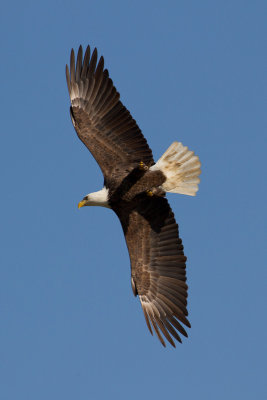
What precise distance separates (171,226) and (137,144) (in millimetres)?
1095

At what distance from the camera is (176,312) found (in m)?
9.11

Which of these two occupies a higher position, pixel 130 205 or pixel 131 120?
pixel 131 120

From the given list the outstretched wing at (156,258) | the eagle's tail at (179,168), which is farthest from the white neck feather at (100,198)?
the eagle's tail at (179,168)

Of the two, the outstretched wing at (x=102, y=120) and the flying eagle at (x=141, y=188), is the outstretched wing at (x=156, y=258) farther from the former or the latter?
the outstretched wing at (x=102, y=120)

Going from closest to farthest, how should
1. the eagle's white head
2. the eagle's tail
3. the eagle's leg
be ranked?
the eagle's leg, the eagle's tail, the eagle's white head

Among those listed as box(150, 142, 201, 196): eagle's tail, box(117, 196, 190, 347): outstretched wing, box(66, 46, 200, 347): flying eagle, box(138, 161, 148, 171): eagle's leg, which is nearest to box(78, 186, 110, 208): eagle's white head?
box(66, 46, 200, 347): flying eagle

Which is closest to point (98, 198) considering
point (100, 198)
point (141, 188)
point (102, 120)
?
point (100, 198)

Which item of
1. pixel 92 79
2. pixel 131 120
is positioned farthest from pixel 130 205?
pixel 92 79

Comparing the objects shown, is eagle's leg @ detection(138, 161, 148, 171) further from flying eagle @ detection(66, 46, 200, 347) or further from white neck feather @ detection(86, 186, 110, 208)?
white neck feather @ detection(86, 186, 110, 208)

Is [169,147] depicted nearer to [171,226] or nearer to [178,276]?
[171,226]

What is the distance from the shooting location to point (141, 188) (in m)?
9.27

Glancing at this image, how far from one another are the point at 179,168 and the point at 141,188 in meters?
0.54

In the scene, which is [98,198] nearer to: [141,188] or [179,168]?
[141,188]

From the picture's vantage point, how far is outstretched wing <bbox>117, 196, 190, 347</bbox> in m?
9.23
